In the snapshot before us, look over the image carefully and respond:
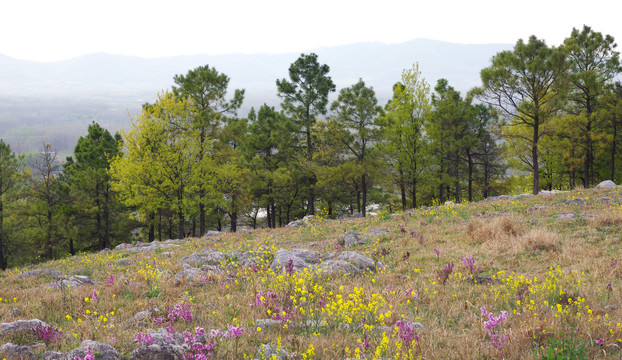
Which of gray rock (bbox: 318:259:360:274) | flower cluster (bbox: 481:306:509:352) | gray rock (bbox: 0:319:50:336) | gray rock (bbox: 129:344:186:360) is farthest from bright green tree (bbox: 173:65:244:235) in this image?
flower cluster (bbox: 481:306:509:352)

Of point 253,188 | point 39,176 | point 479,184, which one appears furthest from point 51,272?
point 479,184

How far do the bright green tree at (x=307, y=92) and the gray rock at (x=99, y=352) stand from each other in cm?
2514

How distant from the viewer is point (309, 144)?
1215 inches

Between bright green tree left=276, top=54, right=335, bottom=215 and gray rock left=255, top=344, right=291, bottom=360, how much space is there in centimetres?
2501

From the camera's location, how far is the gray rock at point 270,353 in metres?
4.19

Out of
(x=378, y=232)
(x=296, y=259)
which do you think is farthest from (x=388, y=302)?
(x=378, y=232)

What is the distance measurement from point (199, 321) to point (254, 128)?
31637 mm

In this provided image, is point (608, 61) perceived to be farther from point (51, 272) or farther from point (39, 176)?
point (39, 176)

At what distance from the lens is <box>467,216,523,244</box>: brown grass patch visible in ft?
31.3

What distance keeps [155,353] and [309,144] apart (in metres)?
27.2

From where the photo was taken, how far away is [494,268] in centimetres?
773

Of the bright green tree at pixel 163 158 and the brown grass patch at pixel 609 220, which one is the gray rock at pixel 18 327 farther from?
the bright green tree at pixel 163 158

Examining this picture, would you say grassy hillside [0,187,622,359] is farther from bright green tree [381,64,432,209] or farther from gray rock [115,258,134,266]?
bright green tree [381,64,432,209]

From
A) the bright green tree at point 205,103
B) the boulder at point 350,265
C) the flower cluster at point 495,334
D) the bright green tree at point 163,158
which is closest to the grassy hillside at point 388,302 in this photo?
the flower cluster at point 495,334
